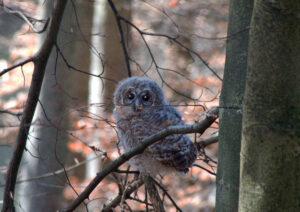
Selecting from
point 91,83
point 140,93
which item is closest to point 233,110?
point 140,93

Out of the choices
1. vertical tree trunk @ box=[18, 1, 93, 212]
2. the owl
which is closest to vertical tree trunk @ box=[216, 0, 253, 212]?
the owl

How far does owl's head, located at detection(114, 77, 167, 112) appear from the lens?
3564 mm

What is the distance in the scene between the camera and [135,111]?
337 cm

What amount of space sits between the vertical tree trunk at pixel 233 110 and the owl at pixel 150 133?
113 cm

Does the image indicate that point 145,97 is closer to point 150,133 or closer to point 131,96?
point 131,96

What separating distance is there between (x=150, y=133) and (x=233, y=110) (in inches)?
56.1

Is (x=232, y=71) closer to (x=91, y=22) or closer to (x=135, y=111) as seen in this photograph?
(x=135, y=111)

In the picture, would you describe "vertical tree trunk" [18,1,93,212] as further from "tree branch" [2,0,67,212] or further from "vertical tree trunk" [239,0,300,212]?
"vertical tree trunk" [239,0,300,212]

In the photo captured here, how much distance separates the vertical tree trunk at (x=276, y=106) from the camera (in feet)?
4.45

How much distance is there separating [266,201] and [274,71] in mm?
432

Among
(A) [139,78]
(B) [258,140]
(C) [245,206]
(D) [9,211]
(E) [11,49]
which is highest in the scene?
(E) [11,49]

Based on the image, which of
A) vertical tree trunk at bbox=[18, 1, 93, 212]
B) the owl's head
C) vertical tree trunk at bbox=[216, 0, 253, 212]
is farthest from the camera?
vertical tree trunk at bbox=[18, 1, 93, 212]

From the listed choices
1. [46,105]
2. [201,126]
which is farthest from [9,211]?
[46,105]

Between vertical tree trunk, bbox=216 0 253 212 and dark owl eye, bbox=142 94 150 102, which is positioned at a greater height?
dark owl eye, bbox=142 94 150 102
